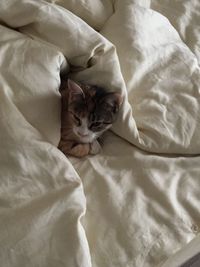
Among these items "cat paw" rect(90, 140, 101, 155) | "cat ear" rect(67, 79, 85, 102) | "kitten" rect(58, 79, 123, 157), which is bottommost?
"cat paw" rect(90, 140, 101, 155)

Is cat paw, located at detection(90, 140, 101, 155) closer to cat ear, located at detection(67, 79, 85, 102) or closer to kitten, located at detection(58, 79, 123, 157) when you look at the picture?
kitten, located at detection(58, 79, 123, 157)

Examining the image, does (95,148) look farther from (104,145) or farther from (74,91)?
(74,91)

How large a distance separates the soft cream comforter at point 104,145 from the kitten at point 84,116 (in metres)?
0.03

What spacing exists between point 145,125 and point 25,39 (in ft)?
1.22

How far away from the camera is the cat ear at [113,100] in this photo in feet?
2.99

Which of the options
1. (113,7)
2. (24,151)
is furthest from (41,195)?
(113,7)

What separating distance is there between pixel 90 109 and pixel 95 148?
10 cm

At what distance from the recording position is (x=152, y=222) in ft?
2.58

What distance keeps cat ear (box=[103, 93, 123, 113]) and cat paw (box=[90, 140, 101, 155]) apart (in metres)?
0.10

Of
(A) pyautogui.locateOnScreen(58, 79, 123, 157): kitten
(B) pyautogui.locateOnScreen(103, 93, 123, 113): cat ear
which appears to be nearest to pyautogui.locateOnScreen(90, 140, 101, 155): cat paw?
(A) pyautogui.locateOnScreen(58, 79, 123, 157): kitten

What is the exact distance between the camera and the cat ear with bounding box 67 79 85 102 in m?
0.91

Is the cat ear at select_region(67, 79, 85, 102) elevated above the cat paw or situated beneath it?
elevated above

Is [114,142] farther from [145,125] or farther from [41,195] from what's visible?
[41,195]

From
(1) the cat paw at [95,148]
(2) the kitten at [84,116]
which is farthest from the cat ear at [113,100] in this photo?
(1) the cat paw at [95,148]
